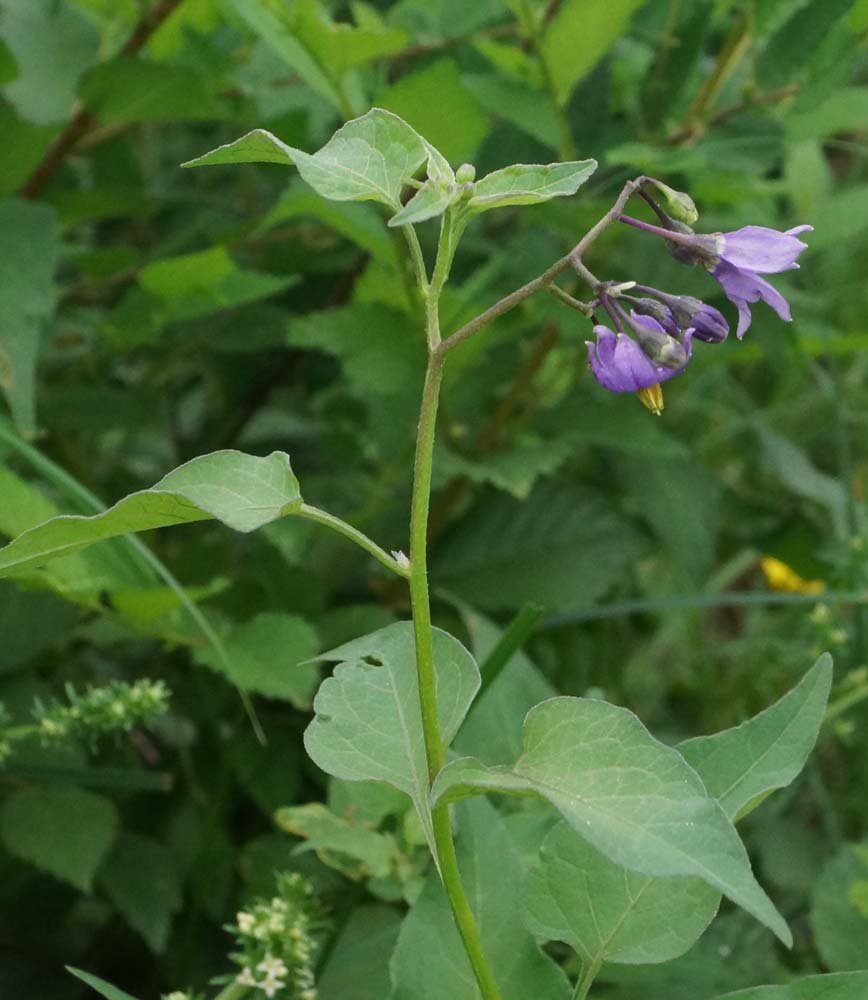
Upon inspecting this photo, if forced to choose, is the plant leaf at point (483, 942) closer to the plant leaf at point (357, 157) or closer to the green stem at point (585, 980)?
the green stem at point (585, 980)

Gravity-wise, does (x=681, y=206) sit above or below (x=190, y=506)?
above

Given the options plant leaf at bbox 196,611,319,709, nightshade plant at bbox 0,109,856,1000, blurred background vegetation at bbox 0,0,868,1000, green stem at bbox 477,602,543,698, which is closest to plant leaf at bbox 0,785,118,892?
blurred background vegetation at bbox 0,0,868,1000

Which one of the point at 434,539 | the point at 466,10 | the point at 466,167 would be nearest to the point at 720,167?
the point at 466,10

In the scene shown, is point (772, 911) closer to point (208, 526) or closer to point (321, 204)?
point (321, 204)

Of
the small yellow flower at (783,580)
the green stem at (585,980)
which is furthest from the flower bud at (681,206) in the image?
the small yellow flower at (783,580)

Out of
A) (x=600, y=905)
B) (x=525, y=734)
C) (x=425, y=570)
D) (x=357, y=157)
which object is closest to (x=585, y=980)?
(x=600, y=905)

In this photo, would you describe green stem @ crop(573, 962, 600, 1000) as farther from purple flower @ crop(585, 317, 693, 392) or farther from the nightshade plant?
purple flower @ crop(585, 317, 693, 392)

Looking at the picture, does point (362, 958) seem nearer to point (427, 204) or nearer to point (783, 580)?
point (427, 204)
